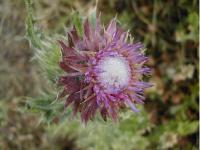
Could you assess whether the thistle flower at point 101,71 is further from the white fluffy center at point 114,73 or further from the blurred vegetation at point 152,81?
the blurred vegetation at point 152,81

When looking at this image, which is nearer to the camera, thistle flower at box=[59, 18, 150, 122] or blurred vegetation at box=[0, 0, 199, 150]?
thistle flower at box=[59, 18, 150, 122]

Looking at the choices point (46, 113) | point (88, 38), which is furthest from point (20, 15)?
point (88, 38)

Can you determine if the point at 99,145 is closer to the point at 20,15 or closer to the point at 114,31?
the point at 20,15

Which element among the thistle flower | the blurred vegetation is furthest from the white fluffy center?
the blurred vegetation

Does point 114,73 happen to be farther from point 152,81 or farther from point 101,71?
point 152,81

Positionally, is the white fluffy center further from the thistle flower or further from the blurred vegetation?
the blurred vegetation

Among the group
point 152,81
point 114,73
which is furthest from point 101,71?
point 152,81
